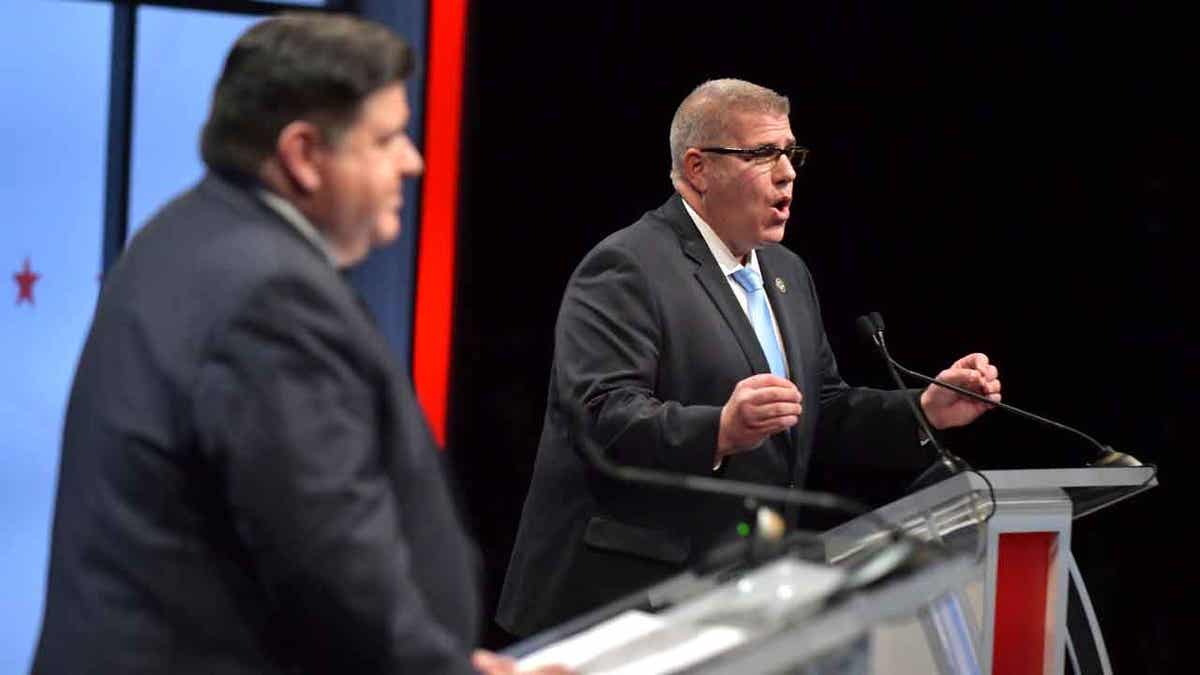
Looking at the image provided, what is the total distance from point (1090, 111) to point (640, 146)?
127 centimetres

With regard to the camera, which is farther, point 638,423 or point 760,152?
point 760,152

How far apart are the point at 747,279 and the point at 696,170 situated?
8.9 inches

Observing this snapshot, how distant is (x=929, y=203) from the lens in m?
4.55

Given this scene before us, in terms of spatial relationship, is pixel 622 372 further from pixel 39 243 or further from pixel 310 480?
pixel 39 243

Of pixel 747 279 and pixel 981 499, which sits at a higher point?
pixel 747 279

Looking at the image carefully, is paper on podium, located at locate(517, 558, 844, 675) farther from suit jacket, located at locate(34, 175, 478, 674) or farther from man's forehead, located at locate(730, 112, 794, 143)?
man's forehead, located at locate(730, 112, 794, 143)

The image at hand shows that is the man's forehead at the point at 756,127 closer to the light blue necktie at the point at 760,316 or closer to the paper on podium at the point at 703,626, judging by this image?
the light blue necktie at the point at 760,316

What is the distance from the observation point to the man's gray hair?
3082 millimetres

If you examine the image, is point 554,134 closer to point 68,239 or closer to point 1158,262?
point 68,239

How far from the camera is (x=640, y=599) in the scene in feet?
5.99

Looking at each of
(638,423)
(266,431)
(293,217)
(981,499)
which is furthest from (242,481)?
(981,499)

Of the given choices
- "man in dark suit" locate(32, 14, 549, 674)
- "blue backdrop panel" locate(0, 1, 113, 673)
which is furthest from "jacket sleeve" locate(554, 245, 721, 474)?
"blue backdrop panel" locate(0, 1, 113, 673)

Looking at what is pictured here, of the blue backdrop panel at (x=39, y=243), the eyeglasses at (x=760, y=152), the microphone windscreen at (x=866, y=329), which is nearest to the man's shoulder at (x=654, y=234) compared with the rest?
the eyeglasses at (x=760, y=152)

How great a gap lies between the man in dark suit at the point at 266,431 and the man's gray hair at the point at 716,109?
152cm
